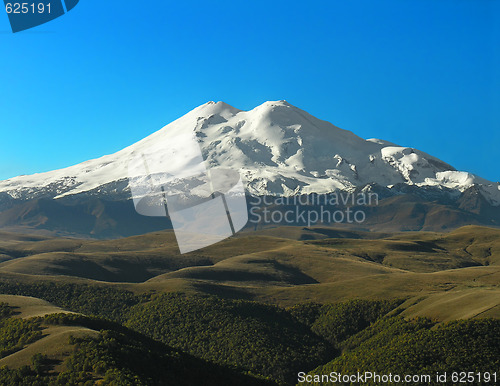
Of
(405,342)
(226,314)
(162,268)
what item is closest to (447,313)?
(405,342)

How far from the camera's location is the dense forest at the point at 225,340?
59.4 metres

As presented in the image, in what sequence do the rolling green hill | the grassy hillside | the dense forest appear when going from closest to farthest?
1. the dense forest
2. the rolling green hill
3. the grassy hillside

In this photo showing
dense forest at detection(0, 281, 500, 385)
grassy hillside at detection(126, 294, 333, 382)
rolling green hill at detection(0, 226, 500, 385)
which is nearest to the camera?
dense forest at detection(0, 281, 500, 385)

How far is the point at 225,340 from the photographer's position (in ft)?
314

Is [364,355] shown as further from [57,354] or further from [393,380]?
[57,354]

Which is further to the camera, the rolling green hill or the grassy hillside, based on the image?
the grassy hillside

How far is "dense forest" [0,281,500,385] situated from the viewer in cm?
5941

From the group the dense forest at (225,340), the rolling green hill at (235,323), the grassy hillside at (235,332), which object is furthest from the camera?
the grassy hillside at (235,332)

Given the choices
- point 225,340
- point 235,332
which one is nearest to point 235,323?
point 235,332

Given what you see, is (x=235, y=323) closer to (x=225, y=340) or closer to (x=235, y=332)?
(x=235, y=332)

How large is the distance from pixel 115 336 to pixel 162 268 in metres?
124

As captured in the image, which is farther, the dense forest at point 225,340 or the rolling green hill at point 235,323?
the rolling green hill at point 235,323

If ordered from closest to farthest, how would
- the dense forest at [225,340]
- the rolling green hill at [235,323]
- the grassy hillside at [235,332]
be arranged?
the dense forest at [225,340], the rolling green hill at [235,323], the grassy hillside at [235,332]

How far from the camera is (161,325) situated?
104 m
